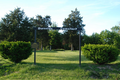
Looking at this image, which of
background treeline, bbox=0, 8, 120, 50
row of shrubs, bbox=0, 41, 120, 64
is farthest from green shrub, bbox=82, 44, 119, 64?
background treeline, bbox=0, 8, 120, 50

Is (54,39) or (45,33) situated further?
(54,39)

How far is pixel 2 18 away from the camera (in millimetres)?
34344

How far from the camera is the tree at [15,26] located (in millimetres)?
31594

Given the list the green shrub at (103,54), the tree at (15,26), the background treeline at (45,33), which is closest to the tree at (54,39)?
the background treeline at (45,33)

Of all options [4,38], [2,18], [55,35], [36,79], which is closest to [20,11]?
[2,18]

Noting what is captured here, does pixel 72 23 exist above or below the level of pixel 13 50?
above

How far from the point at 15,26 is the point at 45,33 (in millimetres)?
13267

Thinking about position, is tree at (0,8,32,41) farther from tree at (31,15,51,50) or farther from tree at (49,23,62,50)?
tree at (49,23,62,50)

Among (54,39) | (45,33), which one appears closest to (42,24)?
(45,33)

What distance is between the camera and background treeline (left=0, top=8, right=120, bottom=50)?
32.3 metres

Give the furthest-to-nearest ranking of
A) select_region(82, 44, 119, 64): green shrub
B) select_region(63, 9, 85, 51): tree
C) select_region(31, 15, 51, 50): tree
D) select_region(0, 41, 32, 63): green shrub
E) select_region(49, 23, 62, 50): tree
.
→ select_region(49, 23, 62, 50): tree
select_region(31, 15, 51, 50): tree
select_region(63, 9, 85, 51): tree
select_region(0, 41, 32, 63): green shrub
select_region(82, 44, 119, 64): green shrub

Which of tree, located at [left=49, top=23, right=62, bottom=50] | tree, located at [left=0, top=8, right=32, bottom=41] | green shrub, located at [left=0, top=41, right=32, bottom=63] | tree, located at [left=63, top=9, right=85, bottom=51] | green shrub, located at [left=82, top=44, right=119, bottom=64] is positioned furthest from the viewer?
tree, located at [left=49, top=23, right=62, bottom=50]

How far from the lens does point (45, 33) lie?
1722 inches

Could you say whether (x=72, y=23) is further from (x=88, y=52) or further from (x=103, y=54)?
(x=103, y=54)
